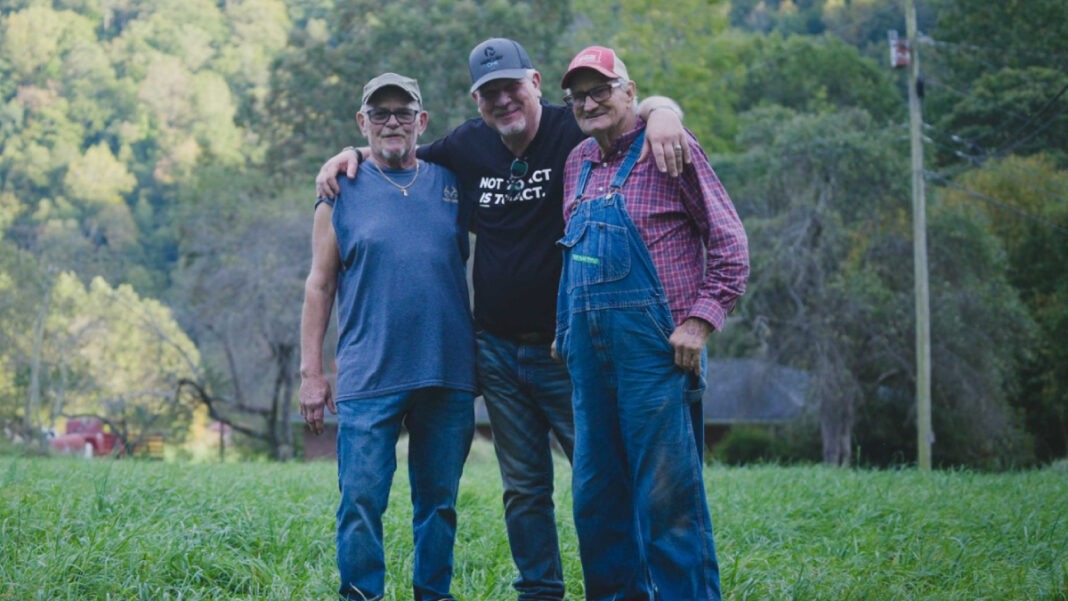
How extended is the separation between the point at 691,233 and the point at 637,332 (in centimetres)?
44

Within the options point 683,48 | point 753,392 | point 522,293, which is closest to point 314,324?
point 522,293

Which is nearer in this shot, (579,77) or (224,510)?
(579,77)

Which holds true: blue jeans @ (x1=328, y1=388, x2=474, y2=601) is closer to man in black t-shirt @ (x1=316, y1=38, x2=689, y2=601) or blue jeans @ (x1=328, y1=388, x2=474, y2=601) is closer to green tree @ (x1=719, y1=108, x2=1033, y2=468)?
man in black t-shirt @ (x1=316, y1=38, x2=689, y2=601)

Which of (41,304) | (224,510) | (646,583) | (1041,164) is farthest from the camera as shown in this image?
(41,304)

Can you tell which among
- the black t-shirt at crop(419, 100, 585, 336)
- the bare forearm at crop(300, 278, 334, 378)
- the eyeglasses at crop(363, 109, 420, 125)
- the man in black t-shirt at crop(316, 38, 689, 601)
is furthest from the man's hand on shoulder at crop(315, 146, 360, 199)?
A: the black t-shirt at crop(419, 100, 585, 336)

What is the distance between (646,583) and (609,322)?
1065 millimetres

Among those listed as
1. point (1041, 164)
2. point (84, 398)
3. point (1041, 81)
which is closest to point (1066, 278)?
point (1041, 164)

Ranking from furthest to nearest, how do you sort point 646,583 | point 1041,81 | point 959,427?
point 1041,81
point 959,427
point 646,583

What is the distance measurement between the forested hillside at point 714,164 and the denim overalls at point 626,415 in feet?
29.5

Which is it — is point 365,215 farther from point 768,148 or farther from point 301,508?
point 768,148

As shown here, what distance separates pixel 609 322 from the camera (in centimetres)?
434

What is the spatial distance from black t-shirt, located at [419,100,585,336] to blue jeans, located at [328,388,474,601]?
0.40 meters

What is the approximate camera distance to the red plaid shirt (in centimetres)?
426

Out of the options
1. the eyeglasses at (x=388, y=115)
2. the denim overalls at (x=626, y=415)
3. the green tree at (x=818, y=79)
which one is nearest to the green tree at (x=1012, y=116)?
the green tree at (x=818, y=79)
